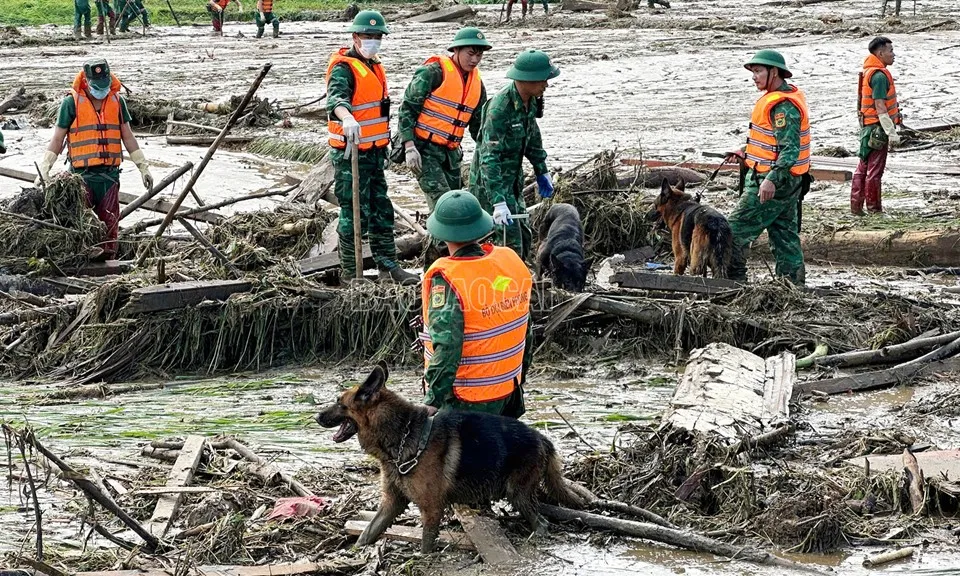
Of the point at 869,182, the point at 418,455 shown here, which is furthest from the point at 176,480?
the point at 869,182

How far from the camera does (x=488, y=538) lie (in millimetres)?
5730

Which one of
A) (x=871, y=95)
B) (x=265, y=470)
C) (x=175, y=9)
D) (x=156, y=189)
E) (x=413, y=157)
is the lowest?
(x=265, y=470)

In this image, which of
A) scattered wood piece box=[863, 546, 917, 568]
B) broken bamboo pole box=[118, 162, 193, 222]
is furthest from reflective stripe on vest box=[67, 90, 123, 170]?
scattered wood piece box=[863, 546, 917, 568]

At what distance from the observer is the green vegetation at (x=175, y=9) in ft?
122

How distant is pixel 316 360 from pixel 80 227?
3.01m

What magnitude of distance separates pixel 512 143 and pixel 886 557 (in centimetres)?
479

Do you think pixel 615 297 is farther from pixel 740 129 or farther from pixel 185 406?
pixel 740 129

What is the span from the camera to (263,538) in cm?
575

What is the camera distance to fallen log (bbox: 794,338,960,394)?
8086 millimetres

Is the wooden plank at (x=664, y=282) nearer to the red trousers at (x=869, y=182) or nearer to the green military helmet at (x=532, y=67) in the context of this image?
the green military helmet at (x=532, y=67)

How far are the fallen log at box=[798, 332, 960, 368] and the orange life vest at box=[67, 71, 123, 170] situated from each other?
21.8ft

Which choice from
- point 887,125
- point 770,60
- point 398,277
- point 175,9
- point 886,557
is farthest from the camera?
point 175,9

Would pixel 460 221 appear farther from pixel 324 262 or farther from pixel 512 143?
pixel 324 262

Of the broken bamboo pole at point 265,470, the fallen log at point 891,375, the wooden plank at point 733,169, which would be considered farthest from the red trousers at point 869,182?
the broken bamboo pole at point 265,470
